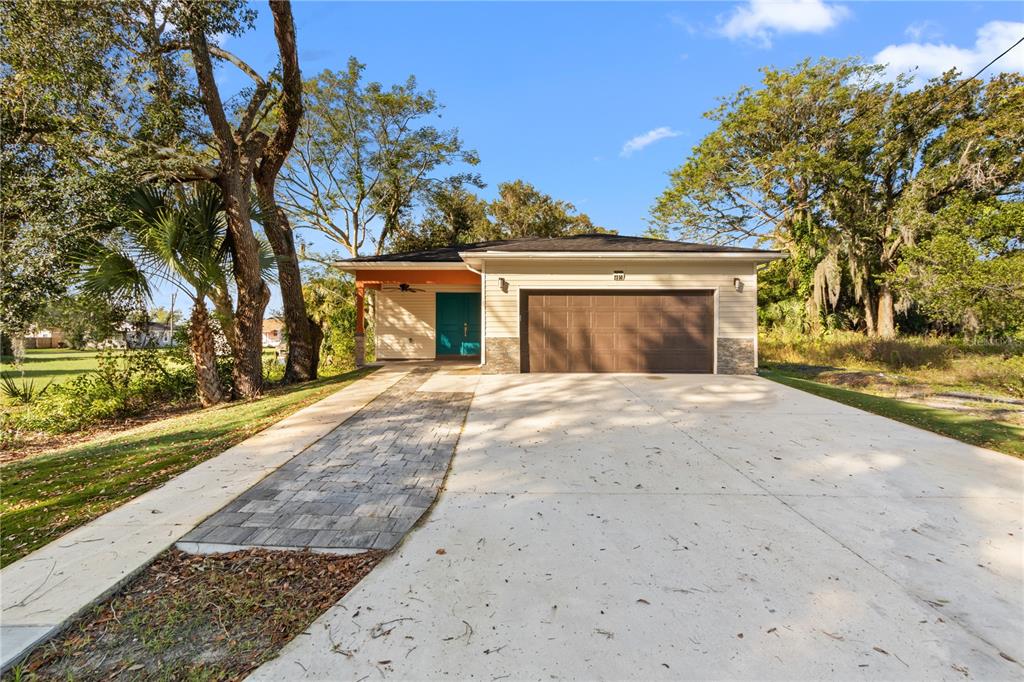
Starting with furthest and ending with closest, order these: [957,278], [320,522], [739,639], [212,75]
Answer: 1. [957,278]
2. [212,75]
3. [320,522]
4. [739,639]

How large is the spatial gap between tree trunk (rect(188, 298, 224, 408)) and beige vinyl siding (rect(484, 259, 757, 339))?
539 cm

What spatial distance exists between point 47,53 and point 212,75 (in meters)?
2.09

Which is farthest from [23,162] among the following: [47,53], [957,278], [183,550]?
[957,278]

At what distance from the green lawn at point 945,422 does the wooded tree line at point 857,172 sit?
7382 millimetres

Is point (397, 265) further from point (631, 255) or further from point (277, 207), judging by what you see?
point (631, 255)

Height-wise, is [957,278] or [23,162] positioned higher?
[23,162]

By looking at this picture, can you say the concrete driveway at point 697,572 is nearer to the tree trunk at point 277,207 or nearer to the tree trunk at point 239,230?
the tree trunk at point 239,230

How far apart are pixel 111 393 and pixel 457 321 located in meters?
8.13

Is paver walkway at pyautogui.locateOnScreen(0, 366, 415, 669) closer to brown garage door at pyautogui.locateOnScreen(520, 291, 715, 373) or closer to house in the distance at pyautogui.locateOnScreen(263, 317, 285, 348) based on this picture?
brown garage door at pyautogui.locateOnScreen(520, 291, 715, 373)

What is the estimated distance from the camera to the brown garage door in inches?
389

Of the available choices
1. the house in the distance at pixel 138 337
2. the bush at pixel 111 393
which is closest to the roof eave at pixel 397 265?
the house in the distance at pixel 138 337

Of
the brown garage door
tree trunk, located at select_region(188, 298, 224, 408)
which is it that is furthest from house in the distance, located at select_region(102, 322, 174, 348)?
the brown garage door

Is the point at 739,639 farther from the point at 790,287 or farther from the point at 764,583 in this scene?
the point at 790,287

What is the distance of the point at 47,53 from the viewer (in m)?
5.52
